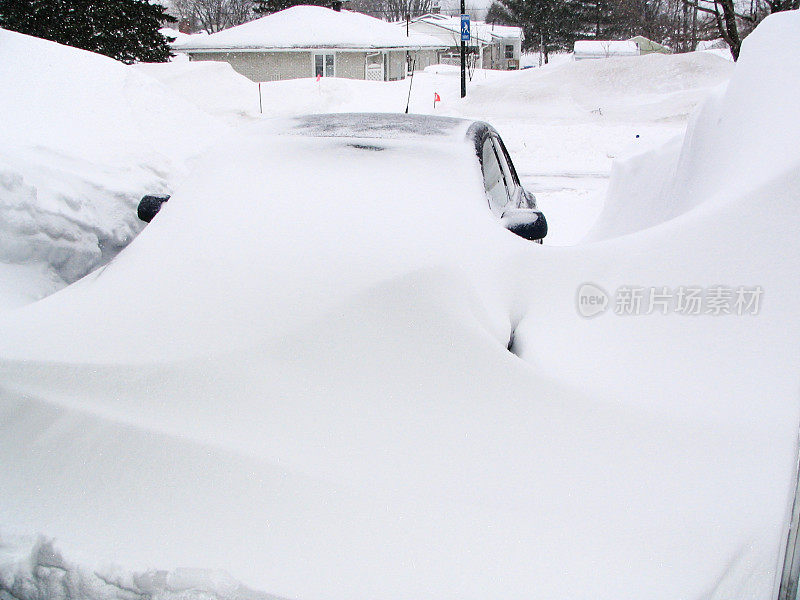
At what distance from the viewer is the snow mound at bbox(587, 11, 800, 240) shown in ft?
8.87

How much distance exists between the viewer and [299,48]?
2997 cm

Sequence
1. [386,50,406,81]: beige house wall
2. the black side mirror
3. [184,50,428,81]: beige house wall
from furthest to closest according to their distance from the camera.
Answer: [386,50,406,81]: beige house wall, [184,50,428,81]: beige house wall, the black side mirror

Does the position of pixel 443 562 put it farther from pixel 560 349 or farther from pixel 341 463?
pixel 560 349

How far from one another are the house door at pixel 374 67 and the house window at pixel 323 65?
1848 mm

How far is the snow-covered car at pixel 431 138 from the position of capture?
11.4 feet

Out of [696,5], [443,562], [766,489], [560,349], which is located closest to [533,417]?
[560,349]

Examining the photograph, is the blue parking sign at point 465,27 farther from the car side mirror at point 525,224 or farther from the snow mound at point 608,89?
the car side mirror at point 525,224

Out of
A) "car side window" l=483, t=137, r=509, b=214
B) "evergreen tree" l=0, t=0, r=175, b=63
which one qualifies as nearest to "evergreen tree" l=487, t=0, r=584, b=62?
"evergreen tree" l=0, t=0, r=175, b=63

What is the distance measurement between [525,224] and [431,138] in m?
0.78

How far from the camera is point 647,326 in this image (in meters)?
2.35

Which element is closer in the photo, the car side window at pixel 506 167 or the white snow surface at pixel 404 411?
the white snow surface at pixel 404 411

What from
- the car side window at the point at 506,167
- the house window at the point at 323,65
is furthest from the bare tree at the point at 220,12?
the car side window at the point at 506,167

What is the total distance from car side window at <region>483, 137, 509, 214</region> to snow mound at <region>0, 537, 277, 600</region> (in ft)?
7.78

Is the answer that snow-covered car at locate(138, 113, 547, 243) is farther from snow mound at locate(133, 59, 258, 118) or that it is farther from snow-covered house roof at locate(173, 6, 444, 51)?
snow-covered house roof at locate(173, 6, 444, 51)
